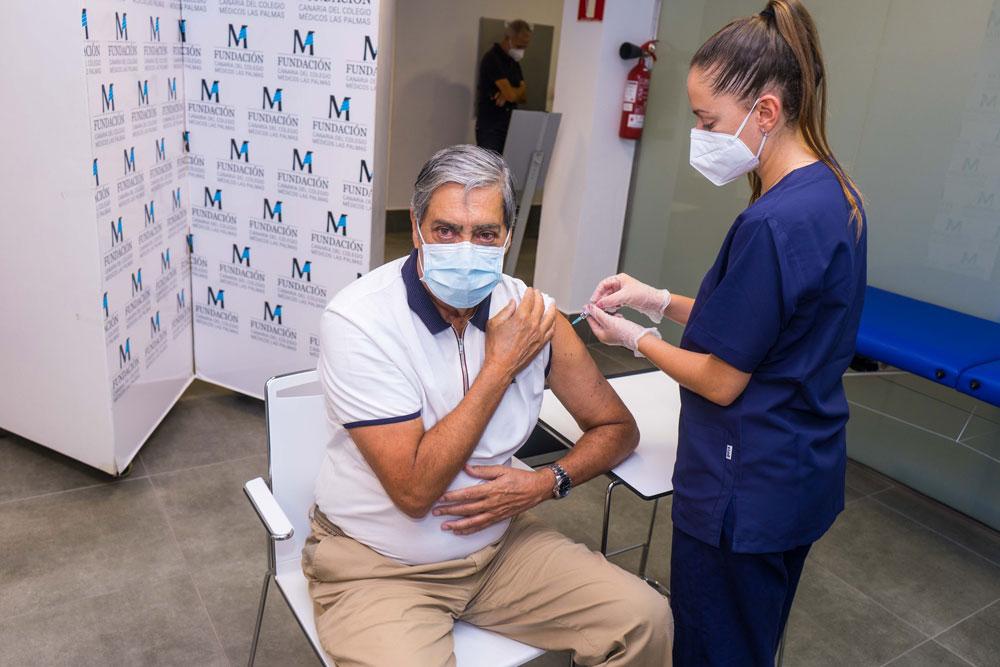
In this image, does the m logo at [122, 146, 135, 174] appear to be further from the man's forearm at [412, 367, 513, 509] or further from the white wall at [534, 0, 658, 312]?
the white wall at [534, 0, 658, 312]

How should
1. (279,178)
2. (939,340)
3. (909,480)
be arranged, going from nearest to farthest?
(939,340) → (279,178) → (909,480)

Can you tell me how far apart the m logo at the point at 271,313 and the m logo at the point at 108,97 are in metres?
0.95

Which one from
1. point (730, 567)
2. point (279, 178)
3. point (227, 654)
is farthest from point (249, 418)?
point (730, 567)

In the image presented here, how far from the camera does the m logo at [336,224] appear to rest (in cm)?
287

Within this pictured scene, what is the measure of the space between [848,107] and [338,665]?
2.91 meters

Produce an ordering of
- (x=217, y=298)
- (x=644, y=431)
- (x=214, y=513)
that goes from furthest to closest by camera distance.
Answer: (x=217, y=298) < (x=214, y=513) < (x=644, y=431)

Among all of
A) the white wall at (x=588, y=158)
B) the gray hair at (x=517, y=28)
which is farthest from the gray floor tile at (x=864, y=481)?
the gray hair at (x=517, y=28)

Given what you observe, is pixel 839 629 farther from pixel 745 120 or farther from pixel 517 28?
pixel 517 28

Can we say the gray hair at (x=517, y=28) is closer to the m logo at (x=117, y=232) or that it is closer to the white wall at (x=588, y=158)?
the white wall at (x=588, y=158)

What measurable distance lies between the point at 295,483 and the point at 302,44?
166 centimetres

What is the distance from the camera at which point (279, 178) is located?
2928mm

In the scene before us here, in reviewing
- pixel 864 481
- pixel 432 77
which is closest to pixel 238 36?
pixel 864 481

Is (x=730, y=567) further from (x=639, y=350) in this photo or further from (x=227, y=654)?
(x=227, y=654)

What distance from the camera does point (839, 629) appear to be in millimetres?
2363
